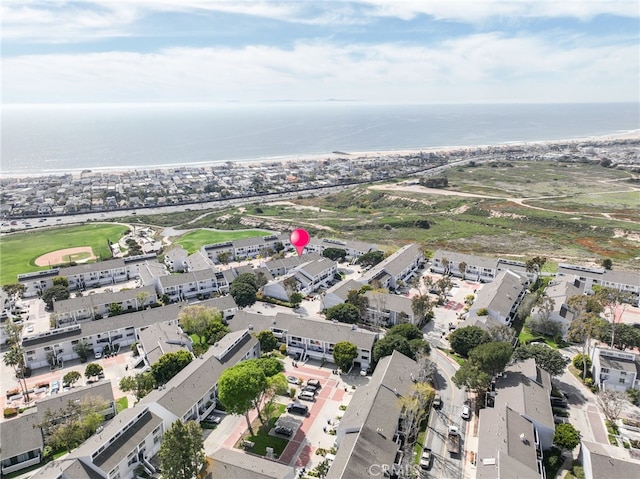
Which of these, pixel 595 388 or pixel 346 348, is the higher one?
pixel 346 348

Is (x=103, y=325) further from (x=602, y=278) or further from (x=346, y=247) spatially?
(x=602, y=278)

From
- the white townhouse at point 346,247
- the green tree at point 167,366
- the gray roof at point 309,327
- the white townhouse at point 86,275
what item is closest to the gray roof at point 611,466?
the gray roof at point 309,327

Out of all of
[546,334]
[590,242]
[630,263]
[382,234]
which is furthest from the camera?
[382,234]

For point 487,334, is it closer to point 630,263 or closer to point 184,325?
point 184,325

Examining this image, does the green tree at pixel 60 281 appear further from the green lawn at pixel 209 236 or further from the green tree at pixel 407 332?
the green tree at pixel 407 332

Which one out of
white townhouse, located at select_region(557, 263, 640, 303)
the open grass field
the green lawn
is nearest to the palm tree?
the open grass field

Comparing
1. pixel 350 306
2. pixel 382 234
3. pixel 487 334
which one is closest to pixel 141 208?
pixel 382 234
